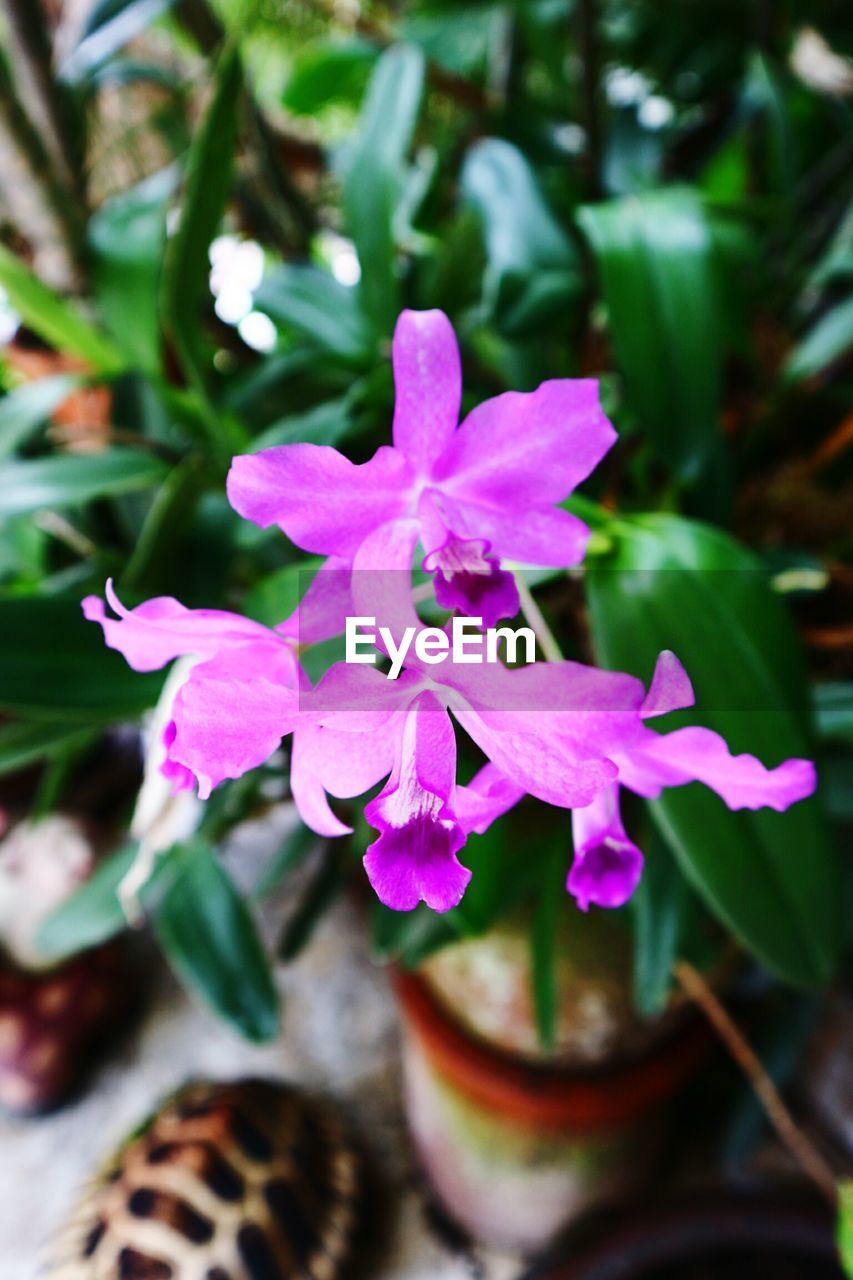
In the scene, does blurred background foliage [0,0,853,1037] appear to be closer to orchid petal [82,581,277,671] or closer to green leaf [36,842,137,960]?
green leaf [36,842,137,960]

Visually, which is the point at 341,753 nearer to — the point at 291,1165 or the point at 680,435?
the point at 680,435

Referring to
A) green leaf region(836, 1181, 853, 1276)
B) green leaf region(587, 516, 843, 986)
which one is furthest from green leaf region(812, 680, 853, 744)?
green leaf region(836, 1181, 853, 1276)

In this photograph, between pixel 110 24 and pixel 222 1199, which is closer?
pixel 110 24

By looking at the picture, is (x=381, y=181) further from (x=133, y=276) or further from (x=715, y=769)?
(x=715, y=769)

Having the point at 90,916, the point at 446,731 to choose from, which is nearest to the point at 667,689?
the point at 446,731

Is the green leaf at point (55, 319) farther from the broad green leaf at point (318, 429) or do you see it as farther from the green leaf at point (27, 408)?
the broad green leaf at point (318, 429)
